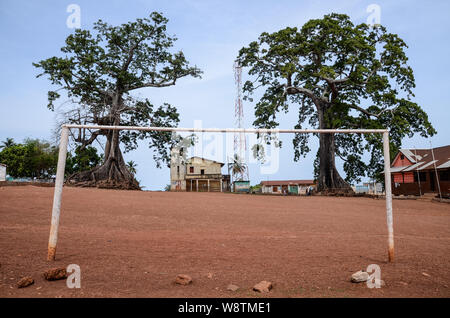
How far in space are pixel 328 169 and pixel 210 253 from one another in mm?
21367

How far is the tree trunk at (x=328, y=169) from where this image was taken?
23.8m

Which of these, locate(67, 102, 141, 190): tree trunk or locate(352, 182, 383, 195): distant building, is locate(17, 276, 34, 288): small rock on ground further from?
locate(352, 182, 383, 195): distant building

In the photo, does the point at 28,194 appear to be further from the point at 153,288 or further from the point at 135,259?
the point at 153,288

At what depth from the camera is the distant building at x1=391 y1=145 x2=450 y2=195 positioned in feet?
91.5

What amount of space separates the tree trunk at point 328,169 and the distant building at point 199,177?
25.0m

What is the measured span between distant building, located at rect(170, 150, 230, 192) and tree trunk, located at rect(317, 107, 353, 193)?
25.0 m

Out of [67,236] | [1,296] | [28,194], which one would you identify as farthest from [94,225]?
[28,194]

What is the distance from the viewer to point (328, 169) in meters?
24.6

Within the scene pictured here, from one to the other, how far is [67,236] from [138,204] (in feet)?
17.6

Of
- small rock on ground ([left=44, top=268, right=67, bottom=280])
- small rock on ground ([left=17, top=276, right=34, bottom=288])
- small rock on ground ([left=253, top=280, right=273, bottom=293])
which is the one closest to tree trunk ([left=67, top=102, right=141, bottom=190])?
small rock on ground ([left=44, top=268, right=67, bottom=280])

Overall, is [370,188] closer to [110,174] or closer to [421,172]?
→ [421,172]

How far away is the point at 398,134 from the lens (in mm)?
21406

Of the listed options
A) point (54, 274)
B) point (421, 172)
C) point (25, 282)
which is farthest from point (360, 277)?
point (421, 172)

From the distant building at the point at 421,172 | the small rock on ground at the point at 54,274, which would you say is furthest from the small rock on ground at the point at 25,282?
the distant building at the point at 421,172
